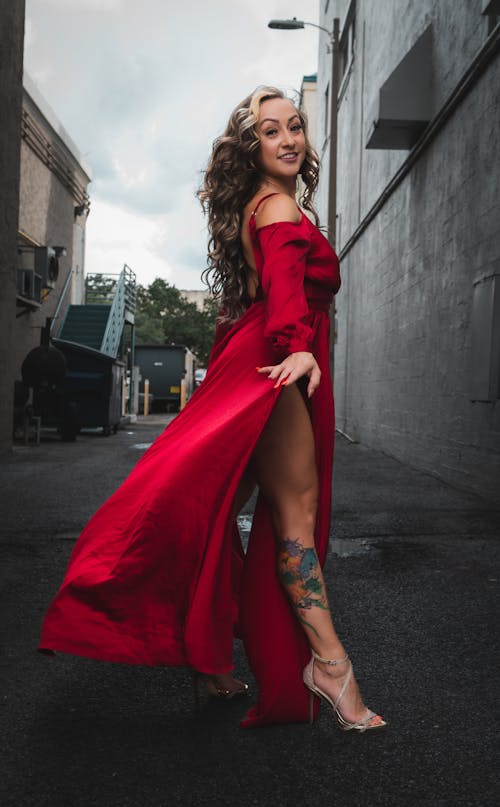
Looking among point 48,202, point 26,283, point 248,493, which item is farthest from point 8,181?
point 248,493

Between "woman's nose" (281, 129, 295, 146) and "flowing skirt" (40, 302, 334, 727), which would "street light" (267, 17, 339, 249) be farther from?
"flowing skirt" (40, 302, 334, 727)

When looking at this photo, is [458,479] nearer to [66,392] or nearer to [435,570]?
[435,570]

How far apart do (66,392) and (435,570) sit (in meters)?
12.1

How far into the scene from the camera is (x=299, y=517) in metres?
2.25

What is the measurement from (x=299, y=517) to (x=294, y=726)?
2.03 feet

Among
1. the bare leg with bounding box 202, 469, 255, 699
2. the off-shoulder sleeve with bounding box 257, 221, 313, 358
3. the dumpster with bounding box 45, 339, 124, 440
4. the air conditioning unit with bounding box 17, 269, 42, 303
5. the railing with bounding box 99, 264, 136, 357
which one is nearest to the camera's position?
the off-shoulder sleeve with bounding box 257, 221, 313, 358

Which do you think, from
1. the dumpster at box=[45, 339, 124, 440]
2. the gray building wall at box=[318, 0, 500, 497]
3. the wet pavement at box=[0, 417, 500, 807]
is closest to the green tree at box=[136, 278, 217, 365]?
the dumpster at box=[45, 339, 124, 440]

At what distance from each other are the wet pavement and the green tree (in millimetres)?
55348

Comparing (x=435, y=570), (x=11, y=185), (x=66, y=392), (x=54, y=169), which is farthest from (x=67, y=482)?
(x=54, y=169)

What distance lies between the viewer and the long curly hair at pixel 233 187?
7.47ft

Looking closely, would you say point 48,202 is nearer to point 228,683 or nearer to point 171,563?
point 228,683

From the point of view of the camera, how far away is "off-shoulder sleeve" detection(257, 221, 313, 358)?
6.72 ft

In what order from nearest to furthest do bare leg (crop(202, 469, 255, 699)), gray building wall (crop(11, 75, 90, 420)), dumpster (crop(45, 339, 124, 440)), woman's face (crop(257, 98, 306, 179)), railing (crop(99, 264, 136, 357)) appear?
woman's face (crop(257, 98, 306, 179))
bare leg (crop(202, 469, 255, 699))
dumpster (crop(45, 339, 124, 440))
gray building wall (crop(11, 75, 90, 420))
railing (crop(99, 264, 136, 357))

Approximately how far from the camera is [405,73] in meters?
9.56
